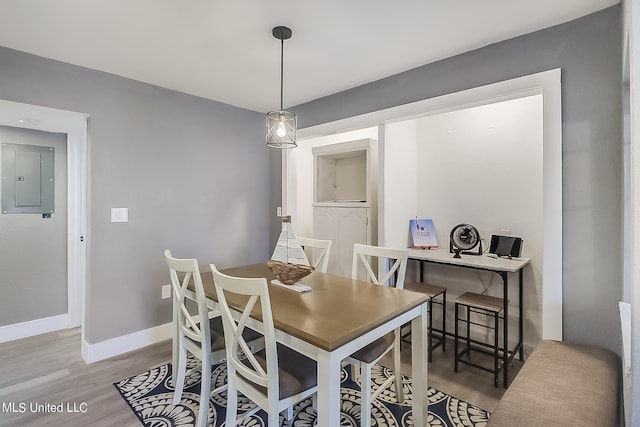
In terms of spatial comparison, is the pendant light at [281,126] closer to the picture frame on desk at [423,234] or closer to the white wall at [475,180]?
the white wall at [475,180]

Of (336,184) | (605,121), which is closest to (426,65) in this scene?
(605,121)

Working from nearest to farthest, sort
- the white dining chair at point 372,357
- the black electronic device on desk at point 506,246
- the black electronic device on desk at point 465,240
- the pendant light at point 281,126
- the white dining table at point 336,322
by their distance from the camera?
1. the white dining table at point 336,322
2. the white dining chair at point 372,357
3. the pendant light at point 281,126
4. the black electronic device on desk at point 506,246
5. the black electronic device on desk at point 465,240

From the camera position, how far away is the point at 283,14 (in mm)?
1768

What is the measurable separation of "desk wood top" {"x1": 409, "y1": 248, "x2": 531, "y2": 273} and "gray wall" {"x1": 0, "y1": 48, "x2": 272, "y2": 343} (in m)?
2.00

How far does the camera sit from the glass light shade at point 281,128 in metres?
2.08

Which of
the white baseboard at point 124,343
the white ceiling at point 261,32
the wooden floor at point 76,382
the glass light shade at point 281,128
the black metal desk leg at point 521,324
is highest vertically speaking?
the white ceiling at point 261,32

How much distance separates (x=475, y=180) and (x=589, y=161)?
45.7 inches

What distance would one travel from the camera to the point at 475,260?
98.7 inches

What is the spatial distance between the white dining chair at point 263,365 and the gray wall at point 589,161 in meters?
1.64

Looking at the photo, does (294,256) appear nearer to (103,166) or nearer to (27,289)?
(103,166)

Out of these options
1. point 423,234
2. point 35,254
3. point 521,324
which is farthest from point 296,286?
point 35,254

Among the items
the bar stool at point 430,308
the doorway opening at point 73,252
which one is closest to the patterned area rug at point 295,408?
the bar stool at point 430,308

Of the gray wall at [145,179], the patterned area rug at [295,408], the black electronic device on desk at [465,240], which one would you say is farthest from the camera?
the black electronic device on desk at [465,240]

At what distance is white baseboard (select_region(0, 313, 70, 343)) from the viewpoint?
2.86m
